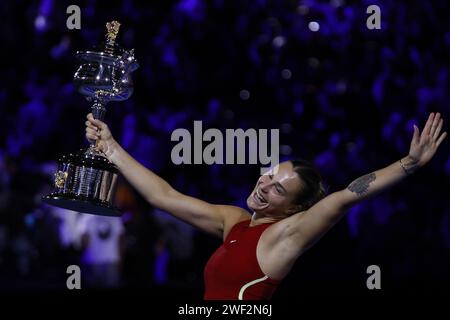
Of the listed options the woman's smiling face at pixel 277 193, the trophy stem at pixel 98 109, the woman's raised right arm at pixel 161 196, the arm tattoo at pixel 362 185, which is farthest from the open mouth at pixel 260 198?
the trophy stem at pixel 98 109

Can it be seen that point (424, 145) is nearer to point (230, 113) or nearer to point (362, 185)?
point (362, 185)

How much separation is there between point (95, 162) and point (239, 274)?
725 millimetres

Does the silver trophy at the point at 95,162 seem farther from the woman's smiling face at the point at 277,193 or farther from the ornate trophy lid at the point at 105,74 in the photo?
the woman's smiling face at the point at 277,193

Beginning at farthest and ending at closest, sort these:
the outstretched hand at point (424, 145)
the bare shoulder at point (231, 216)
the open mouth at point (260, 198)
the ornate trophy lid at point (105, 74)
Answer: the ornate trophy lid at point (105, 74) → the bare shoulder at point (231, 216) → the open mouth at point (260, 198) → the outstretched hand at point (424, 145)

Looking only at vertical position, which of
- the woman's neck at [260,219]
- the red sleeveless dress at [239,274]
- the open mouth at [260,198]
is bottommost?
the red sleeveless dress at [239,274]

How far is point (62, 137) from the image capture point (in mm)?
6102

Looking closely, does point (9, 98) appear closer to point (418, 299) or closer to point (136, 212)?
point (136, 212)

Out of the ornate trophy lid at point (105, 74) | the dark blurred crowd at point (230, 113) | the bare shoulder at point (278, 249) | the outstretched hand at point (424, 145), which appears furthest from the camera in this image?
the dark blurred crowd at point (230, 113)

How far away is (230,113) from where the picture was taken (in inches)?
227

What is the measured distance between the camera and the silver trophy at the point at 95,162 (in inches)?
122

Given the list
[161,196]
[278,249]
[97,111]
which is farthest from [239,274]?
[97,111]

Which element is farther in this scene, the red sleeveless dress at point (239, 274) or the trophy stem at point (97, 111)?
the trophy stem at point (97, 111)
